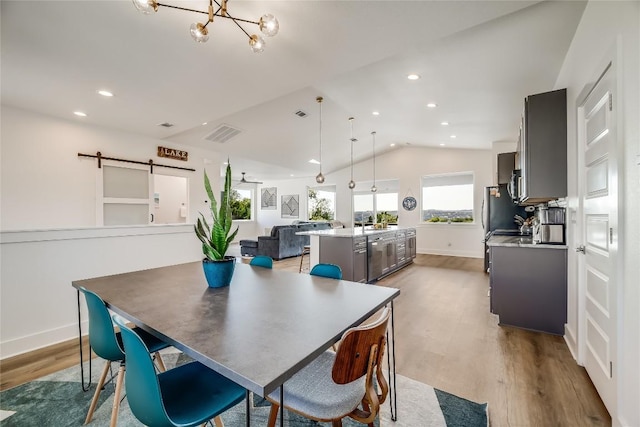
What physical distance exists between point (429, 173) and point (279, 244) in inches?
189

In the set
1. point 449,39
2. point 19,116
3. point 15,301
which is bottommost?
point 15,301

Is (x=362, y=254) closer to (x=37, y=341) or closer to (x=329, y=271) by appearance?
(x=329, y=271)

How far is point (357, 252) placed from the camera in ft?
14.2

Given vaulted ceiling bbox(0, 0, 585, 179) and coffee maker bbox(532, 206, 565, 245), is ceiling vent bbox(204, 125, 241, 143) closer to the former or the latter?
vaulted ceiling bbox(0, 0, 585, 179)

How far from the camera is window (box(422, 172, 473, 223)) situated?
7.76 metres

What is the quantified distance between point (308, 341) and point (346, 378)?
0.21m

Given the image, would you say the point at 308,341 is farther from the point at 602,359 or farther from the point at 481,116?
the point at 481,116

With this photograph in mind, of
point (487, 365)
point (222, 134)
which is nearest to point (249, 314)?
point (487, 365)

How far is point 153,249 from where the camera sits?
3.25 meters

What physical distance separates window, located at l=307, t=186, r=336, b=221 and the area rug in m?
8.60

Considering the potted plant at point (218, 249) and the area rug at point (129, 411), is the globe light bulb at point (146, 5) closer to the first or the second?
the potted plant at point (218, 249)

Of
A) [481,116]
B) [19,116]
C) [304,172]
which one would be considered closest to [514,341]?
[481,116]

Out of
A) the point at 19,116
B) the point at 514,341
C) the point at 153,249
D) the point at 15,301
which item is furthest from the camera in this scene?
the point at 19,116

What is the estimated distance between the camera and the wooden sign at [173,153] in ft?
16.6
